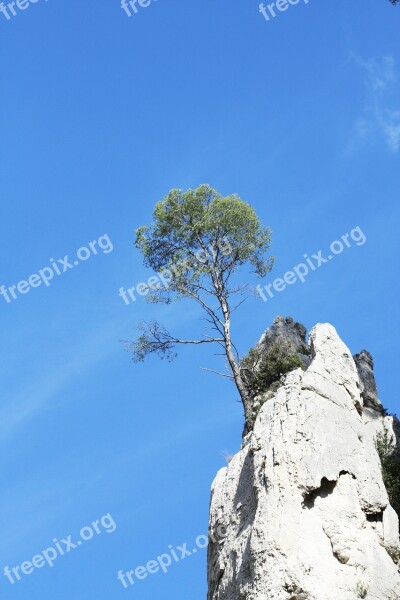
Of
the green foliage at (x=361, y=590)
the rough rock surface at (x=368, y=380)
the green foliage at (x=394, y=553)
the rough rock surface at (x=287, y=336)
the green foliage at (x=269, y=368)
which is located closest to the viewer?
the green foliage at (x=361, y=590)

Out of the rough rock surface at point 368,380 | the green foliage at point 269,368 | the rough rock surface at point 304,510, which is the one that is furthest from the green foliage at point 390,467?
the green foliage at point 269,368

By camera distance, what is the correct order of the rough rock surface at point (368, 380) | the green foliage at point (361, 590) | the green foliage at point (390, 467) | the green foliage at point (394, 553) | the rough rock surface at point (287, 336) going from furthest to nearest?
the rough rock surface at point (287, 336), the rough rock surface at point (368, 380), the green foliage at point (390, 467), the green foliage at point (394, 553), the green foliage at point (361, 590)

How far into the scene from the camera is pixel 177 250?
3453 centimetres

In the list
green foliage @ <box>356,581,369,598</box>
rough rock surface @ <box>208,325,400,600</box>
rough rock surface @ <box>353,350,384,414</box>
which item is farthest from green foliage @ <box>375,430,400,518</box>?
green foliage @ <box>356,581,369,598</box>

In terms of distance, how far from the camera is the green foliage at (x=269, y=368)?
107 ft

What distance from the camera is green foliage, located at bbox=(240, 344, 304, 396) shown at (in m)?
32.7

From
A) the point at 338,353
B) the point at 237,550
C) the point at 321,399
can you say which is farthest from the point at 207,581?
the point at 338,353

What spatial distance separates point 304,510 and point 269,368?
36.8 feet

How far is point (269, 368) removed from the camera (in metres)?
33.0

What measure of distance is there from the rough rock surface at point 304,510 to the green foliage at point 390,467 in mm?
1985

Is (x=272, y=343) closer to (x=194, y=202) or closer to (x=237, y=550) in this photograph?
(x=194, y=202)

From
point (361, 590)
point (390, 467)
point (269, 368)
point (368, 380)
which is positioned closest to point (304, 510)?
point (361, 590)

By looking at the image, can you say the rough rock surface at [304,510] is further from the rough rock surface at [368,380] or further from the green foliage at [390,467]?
the rough rock surface at [368,380]

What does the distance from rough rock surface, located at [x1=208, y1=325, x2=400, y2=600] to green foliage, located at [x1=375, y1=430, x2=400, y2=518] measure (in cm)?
199
